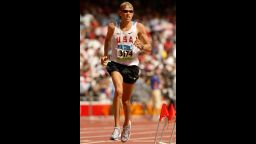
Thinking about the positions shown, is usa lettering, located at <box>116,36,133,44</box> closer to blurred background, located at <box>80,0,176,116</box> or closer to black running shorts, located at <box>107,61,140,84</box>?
black running shorts, located at <box>107,61,140,84</box>

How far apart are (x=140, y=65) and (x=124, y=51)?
1435 cm

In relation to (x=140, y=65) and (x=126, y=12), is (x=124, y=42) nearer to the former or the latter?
(x=126, y=12)

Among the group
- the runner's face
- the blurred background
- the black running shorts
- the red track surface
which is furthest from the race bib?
the blurred background

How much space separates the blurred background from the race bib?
1126 centimetres

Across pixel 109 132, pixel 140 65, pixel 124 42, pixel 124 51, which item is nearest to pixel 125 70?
pixel 124 51

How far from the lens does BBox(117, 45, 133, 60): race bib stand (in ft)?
36.3

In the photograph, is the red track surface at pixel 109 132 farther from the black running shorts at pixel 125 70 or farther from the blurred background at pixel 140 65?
the black running shorts at pixel 125 70

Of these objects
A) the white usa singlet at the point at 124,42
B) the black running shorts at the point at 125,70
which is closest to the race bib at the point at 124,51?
the white usa singlet at the point at 124,42

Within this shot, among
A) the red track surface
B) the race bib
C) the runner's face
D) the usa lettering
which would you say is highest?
the runner's face

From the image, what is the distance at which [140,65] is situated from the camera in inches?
1001
